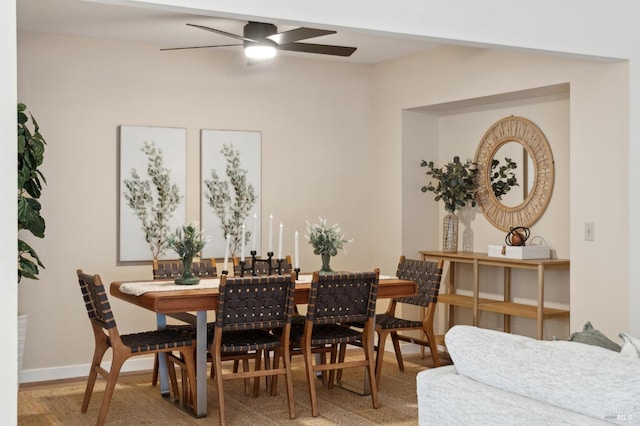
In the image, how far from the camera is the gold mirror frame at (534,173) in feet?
19.6

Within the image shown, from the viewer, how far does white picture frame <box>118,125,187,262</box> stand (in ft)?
20.3

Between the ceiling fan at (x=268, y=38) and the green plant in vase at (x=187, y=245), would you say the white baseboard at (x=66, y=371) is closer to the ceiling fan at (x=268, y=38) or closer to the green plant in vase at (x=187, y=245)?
the green plant in vase at (x=187, y=245)

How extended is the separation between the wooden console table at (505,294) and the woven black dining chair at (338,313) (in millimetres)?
1278

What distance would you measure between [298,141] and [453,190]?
1.43 metres

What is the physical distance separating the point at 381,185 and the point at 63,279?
2.85 metres

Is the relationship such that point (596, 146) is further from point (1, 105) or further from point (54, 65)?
point (54, 65)

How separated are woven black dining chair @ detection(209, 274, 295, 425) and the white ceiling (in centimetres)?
160

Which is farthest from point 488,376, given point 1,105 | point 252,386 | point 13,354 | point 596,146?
point 252,386

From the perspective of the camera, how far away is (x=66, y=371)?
603 cm

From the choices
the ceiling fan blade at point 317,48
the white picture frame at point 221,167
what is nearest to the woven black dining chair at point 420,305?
the white picture frame at point 221,167

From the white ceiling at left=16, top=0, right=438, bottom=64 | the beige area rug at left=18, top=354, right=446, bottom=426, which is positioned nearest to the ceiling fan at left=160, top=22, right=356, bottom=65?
the white ceiling at left=16, top=0, right=438, bottom=64

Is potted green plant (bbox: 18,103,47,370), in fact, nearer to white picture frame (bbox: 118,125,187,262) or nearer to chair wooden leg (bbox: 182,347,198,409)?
chair wooden leg (bbox: 182,347,198,409)

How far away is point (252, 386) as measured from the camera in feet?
18.5

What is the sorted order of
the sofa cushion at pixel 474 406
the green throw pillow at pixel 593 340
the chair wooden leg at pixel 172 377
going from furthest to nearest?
the chair wooden leg at pixel 172 377
the green throw pillow at pixel 593 340
the sofa cushion at pixel 474 406
